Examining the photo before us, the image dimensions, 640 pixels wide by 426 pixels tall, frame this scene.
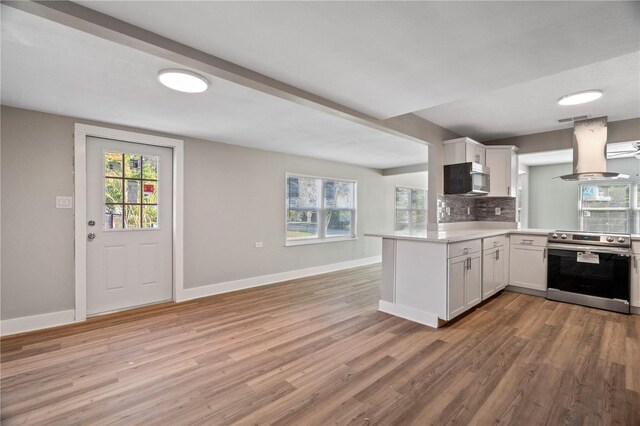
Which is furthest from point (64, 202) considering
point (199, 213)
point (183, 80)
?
point (183, 80)

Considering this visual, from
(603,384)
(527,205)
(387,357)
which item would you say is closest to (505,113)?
(603,384)

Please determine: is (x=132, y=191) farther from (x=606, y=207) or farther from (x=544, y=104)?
(x=606, y=207)

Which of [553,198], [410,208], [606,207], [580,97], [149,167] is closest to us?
[580,97]

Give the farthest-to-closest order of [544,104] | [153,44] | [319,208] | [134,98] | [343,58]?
[319,208]
[544,104]
[134,98]
[343,58]
[153,44]

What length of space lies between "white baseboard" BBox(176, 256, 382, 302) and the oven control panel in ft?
11.2

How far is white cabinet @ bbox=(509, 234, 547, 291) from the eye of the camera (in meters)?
3.95

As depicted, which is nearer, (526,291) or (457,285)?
(457,285)

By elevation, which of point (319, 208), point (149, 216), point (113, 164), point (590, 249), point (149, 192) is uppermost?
point (113, 164)

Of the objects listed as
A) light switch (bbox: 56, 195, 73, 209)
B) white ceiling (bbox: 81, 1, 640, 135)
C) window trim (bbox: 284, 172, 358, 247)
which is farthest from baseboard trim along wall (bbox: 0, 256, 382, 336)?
white ceiling (bbox: 81, 1, 640, 135)

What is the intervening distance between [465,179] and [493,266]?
119cm

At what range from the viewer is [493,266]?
3846 mm

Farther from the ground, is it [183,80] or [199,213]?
[183,80]

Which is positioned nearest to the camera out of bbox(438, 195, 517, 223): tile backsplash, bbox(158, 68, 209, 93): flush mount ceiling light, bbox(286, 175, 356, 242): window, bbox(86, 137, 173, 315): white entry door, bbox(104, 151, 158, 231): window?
bbox(158, 68, 209, 93): flush mount ceiling light

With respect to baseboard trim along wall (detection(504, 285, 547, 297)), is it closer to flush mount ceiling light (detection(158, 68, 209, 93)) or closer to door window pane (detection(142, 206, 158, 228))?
flush mount ceiling light (detection(158, 68, 209, 93))
